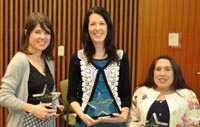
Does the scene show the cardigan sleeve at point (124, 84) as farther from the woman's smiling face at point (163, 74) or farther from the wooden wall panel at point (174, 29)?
the wooden wall panel at point (174, 29)

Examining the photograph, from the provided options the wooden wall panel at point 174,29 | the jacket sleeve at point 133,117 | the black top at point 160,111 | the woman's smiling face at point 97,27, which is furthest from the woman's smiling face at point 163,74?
the wooden wall panel at point 174,29

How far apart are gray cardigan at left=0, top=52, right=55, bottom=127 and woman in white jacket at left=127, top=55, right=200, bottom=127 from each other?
37.7 inches

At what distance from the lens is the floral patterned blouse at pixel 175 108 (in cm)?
277

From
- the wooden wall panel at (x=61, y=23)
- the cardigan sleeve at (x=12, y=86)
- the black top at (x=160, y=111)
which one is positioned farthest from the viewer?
the wooden wall panel at (x=61, y=23)

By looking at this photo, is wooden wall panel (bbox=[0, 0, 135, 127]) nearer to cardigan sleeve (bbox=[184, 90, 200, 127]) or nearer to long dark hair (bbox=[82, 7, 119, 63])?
cardigan sleeve (bbox=[184, 90, 200, 127])

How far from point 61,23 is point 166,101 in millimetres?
2883

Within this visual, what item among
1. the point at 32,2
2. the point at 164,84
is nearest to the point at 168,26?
the point at 32,2

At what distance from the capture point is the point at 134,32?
540 cm

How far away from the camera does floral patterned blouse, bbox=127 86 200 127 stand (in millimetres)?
2770

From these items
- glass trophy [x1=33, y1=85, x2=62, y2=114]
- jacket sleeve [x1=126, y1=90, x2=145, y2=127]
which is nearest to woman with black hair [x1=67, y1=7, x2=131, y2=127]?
glass trophy [x1=33, y1=85, x2=62, y2=114]

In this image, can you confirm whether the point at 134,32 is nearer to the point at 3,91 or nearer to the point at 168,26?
the point at 168,26

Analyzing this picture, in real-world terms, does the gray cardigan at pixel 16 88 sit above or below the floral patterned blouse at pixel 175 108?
above

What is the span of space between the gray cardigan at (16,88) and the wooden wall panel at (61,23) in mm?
2823

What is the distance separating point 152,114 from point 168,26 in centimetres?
282
